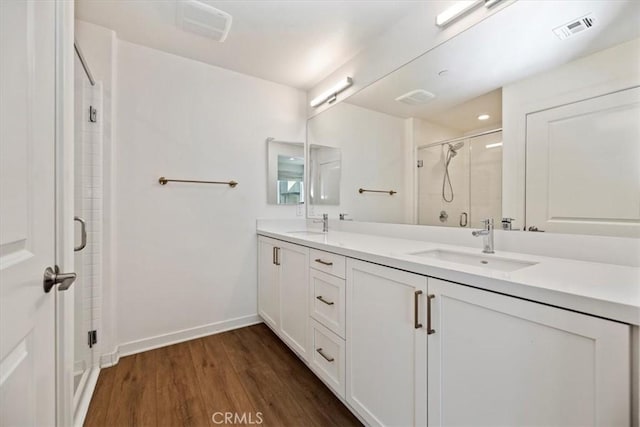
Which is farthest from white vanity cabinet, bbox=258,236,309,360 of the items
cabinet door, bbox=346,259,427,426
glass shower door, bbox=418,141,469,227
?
glass shower door, bbox=418,141,469,227

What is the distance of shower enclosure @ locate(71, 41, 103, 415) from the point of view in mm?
1593

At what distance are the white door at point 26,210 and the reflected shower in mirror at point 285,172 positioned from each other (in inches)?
75.3

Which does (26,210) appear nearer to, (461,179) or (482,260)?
(482,260)

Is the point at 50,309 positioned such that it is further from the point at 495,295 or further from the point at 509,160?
the point at 509,160

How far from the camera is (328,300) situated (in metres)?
1.55

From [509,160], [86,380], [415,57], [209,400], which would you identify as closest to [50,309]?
[209,400]

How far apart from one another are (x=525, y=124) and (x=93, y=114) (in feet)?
8.33

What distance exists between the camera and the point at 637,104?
3.22 ft

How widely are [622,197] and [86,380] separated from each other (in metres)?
2.79

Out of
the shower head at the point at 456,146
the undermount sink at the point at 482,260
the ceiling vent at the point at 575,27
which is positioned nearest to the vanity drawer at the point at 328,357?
the undermount sink at the point at 482,260

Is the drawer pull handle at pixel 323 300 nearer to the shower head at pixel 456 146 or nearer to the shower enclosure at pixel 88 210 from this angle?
the shower head at pixel 456 146

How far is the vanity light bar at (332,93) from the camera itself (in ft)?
7.65

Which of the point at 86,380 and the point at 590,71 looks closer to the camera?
the point at 590,71

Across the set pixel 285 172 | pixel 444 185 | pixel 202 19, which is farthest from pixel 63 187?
pixel 285 172
